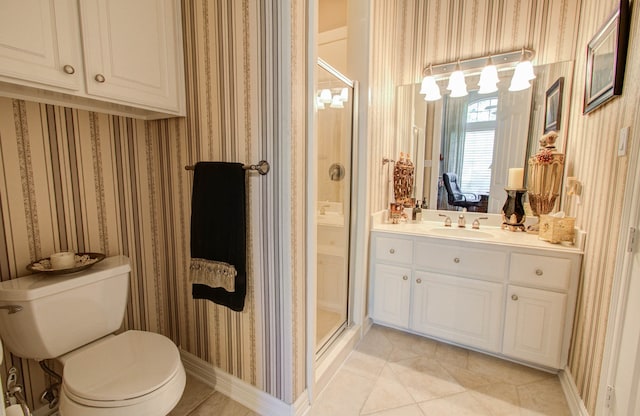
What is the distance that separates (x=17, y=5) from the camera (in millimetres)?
987

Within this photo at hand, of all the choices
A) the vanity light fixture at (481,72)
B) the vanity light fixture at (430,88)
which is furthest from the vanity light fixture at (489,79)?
the vanity light fixture at (430,88)

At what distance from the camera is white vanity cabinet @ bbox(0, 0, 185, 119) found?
3.30ft

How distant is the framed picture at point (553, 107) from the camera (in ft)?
6.42

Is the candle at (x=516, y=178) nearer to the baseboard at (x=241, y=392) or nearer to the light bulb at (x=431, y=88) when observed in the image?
the light bulb at (x=431, y=88)

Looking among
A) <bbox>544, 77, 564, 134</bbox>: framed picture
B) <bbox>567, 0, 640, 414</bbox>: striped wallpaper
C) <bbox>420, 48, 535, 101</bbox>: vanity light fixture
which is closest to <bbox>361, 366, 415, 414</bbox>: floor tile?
<bbox>567, 0, 640, 414</bbox>: striped wallpaper

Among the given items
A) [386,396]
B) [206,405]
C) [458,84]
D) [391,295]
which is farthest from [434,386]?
[458,84]

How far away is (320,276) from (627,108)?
181 cm

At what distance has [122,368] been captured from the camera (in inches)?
46.2

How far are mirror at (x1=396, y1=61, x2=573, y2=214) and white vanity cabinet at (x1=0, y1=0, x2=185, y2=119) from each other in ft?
5.75

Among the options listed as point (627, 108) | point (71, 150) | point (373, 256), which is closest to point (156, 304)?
point (71, 150)

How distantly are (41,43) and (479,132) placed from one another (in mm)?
2502

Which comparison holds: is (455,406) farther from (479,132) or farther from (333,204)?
(479,132)

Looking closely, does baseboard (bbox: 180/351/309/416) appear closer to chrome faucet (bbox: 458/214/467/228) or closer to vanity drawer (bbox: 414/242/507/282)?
vanity drawer (bbox: 414/242/507/282)

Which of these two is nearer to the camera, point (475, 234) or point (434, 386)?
point (434, 386)
